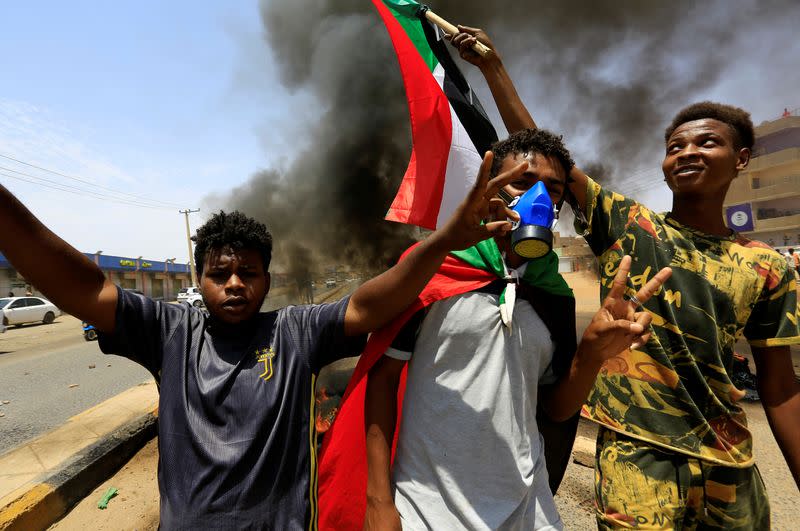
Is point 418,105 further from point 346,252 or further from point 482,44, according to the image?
point 346,252

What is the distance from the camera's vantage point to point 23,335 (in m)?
15.3

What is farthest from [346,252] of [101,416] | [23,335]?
[23,335]

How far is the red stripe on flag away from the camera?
1.73 meters

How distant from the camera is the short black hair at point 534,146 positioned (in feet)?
4.35

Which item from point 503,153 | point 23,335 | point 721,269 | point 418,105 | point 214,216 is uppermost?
point 418,105

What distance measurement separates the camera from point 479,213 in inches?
42.1

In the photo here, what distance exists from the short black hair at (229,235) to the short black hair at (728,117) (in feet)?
5.52

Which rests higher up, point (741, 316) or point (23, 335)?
point (741, 316)

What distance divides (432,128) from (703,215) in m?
1.14

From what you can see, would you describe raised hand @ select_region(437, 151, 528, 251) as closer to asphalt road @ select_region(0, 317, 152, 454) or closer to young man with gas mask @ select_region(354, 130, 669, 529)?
young man with gas mask @ select_region(354, 130, 669, 529)

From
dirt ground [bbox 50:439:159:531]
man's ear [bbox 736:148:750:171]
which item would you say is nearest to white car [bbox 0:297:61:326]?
dirt ground [bbox 50:439:159:531]

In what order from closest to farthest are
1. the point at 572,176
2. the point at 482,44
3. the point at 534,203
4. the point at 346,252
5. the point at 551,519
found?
the point at 534,203 → the point at 551,519 → the point at 572,176 → the point at 482,44 → the point at 346,252

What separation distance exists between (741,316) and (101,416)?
4.83 meters

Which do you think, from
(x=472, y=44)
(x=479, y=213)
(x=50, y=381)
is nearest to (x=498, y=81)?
(x=472, y=44)
